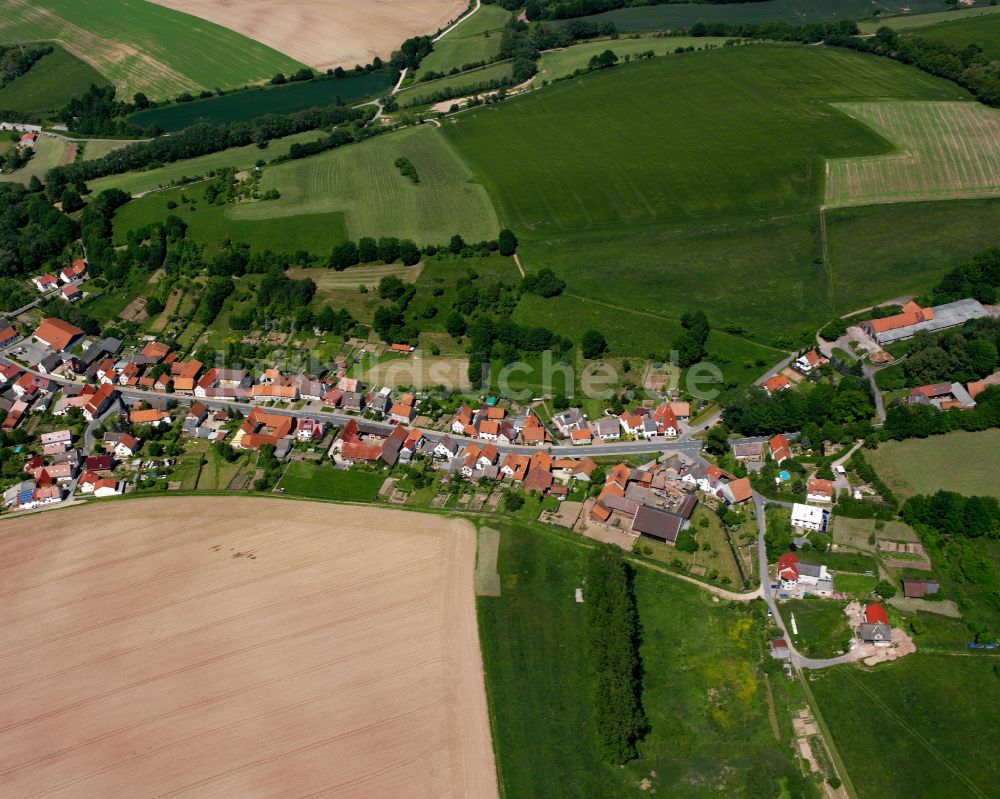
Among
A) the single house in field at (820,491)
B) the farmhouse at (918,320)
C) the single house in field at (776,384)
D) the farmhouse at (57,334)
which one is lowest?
the single house in field at (820,491)

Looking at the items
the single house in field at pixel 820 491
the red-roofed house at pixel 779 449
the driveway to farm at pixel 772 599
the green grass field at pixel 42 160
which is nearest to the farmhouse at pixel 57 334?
the green grass field at pixel 42 160

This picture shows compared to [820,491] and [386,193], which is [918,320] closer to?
[820,491]

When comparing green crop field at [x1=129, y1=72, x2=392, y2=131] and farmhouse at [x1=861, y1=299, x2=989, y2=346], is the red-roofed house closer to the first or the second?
farmhouse at [x1=861, y1=299, x2=989, y2=346]

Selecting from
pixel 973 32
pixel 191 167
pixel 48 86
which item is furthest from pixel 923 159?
pixel 48 86

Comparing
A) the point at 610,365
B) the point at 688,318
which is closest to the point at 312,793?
the point at 610,365

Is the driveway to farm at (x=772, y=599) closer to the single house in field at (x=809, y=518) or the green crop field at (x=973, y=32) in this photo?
the single house in field at (x=809, y=518)

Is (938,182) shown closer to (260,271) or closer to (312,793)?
(260,271)

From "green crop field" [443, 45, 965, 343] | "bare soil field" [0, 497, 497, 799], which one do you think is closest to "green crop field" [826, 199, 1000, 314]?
"green crop field" [443, 45, 965, 343]
